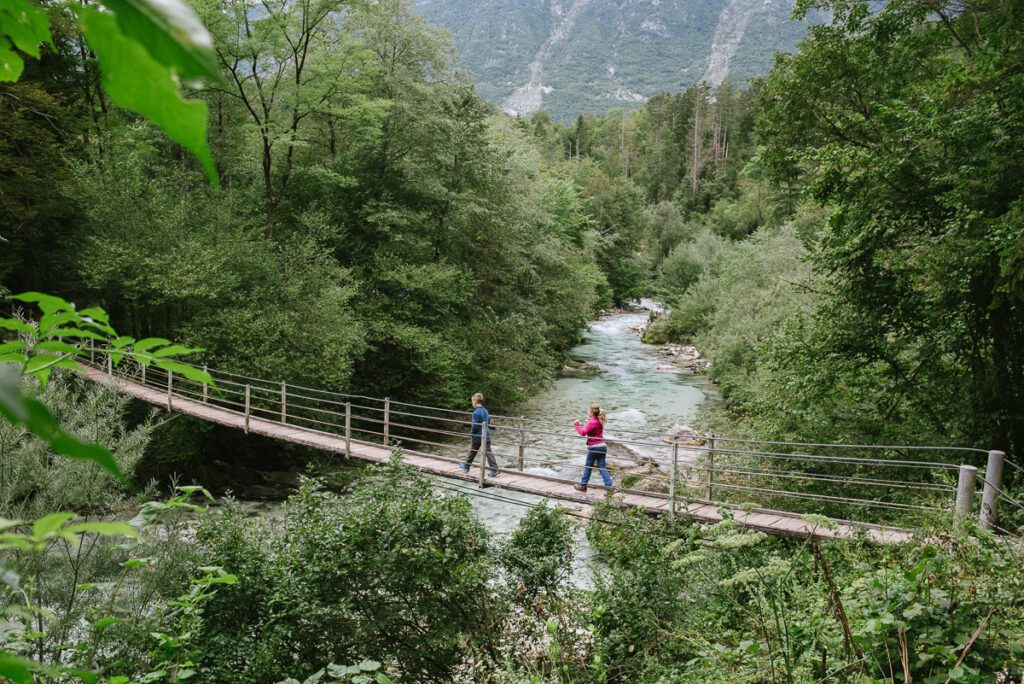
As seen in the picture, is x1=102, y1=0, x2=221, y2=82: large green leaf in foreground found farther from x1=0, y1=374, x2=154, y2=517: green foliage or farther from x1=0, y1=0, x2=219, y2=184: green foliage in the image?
x1=0, y1=374, x2=154, y2=517: green foliage

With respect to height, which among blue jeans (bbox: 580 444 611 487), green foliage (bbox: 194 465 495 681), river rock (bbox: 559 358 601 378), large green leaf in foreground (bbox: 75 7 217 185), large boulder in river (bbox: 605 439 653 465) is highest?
large green leaf in foreground (bbox: 75 7 217 185)

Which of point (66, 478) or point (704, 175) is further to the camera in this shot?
point (704, 175)

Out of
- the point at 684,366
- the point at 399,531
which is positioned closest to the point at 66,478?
the point at 399,531

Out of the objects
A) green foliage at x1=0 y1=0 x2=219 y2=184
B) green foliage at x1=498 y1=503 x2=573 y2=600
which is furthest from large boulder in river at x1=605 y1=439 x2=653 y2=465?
green foliage at x1=0 y1=0 x2=219 y2=184

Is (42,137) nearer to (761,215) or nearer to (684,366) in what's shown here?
(684,366)

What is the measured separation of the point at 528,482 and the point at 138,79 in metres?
8.30

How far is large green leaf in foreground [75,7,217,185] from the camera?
1.22 feet

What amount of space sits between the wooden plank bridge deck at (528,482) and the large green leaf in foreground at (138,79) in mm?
4072

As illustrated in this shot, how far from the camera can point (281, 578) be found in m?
5.96

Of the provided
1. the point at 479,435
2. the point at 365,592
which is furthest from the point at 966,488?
the point at 479,435

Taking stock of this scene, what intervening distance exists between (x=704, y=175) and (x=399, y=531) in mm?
66008

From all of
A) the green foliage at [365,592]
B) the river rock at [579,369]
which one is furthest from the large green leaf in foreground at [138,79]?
the river rock at [579,369]

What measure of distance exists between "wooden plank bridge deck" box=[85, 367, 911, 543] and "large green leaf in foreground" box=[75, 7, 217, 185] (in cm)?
407

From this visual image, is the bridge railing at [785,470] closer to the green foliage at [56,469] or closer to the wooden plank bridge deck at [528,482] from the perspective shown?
the wooden plank bridge deck at [528,482]
